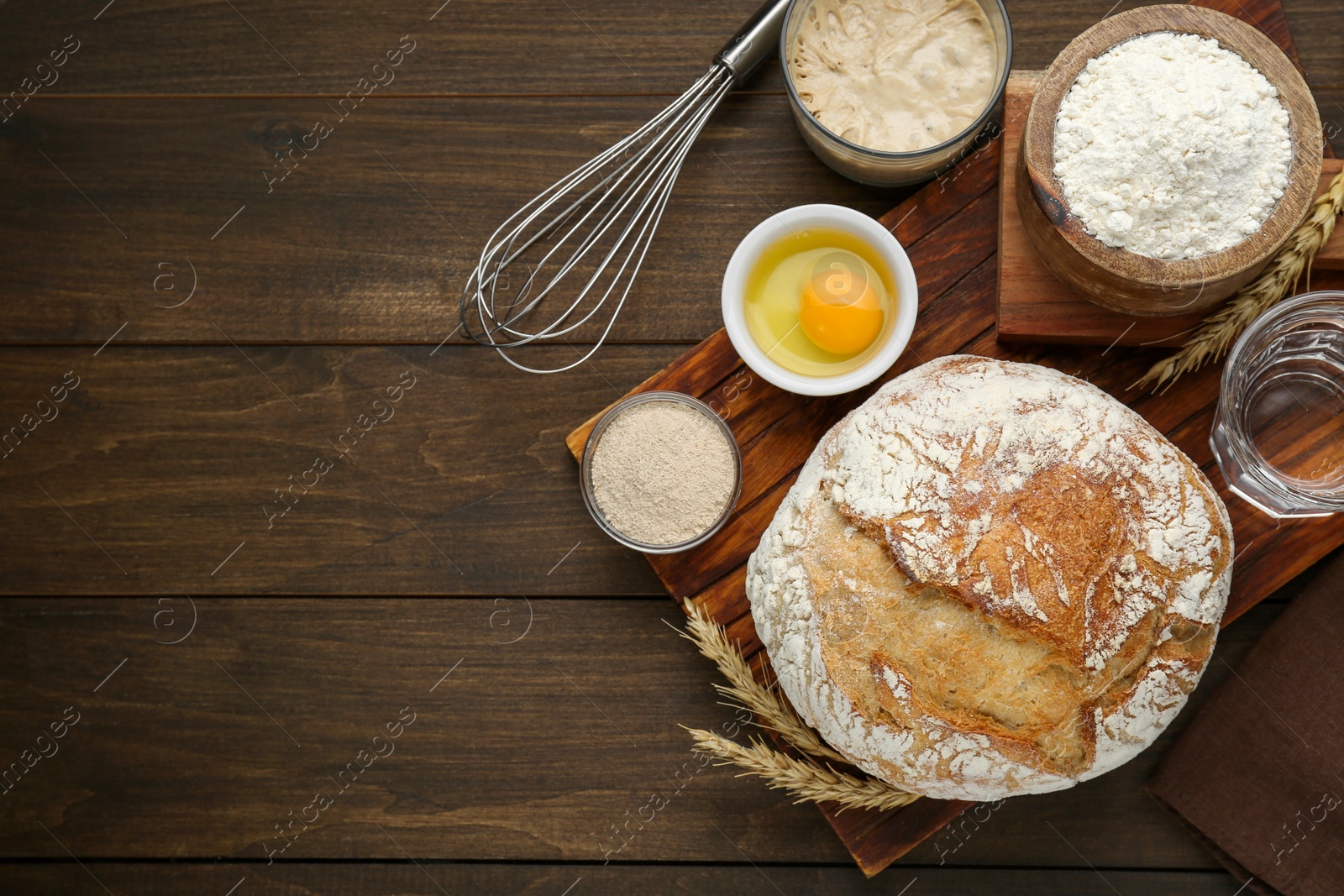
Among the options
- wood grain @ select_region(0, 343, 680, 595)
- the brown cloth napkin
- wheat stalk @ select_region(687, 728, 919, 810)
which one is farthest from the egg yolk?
the brown cloth napkin

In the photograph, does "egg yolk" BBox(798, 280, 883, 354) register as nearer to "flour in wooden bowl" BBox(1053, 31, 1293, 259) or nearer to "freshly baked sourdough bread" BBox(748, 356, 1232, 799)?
"freshly baked sourdough bread" BBox(748, 356, 1232, 799)

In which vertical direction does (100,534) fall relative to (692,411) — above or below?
above

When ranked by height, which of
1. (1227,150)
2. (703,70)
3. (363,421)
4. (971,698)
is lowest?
(971,698)

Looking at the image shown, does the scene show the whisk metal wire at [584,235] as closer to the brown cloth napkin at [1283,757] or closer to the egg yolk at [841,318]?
the egg yolk at [841,318]

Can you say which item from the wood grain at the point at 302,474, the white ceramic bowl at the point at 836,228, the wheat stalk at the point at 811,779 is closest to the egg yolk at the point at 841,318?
the white ceramic bowl at the point at 836,228

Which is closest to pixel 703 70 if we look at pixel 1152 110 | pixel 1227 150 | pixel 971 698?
pixel 1152 110

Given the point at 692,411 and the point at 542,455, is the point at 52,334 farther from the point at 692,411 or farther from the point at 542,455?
the point at 692,411
